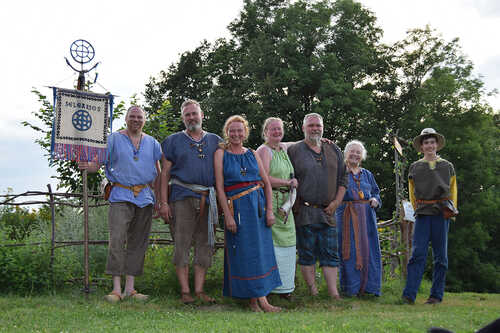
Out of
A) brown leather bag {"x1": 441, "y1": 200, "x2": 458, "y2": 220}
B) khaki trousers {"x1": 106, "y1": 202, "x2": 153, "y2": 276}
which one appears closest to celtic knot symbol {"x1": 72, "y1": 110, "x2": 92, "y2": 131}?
khaki trousers {"x1": 106, "y1": 202, "x2": 153, "y2": 276}

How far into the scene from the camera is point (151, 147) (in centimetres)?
585

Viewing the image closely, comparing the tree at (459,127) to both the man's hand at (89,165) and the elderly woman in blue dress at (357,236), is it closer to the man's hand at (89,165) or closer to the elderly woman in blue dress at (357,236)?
the elderly woman in blue dress at (357,236)

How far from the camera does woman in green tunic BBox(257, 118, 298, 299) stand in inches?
226

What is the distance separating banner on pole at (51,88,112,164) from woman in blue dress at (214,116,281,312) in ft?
4.89

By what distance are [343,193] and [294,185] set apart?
0.76 m

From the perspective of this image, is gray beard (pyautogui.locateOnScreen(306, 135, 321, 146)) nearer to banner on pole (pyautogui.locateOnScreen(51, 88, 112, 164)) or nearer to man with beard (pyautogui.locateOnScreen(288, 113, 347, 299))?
man with beard (pyautogui.locateOnScreen(288, 113, 347, 299))

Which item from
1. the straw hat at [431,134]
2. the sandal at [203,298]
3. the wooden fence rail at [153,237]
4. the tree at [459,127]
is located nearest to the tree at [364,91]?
the tree at [459,127]

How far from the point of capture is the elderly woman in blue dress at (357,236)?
21.3 feet

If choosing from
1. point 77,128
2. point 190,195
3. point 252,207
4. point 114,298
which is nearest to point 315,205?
point 252,207

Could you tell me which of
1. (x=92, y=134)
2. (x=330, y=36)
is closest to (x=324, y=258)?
(x=92, y=134)

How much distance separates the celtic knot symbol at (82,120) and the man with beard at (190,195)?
1.02m

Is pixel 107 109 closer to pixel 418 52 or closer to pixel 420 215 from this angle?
pixel 420 215

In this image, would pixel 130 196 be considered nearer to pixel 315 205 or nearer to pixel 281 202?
pixel 281 202

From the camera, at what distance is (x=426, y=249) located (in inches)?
248
